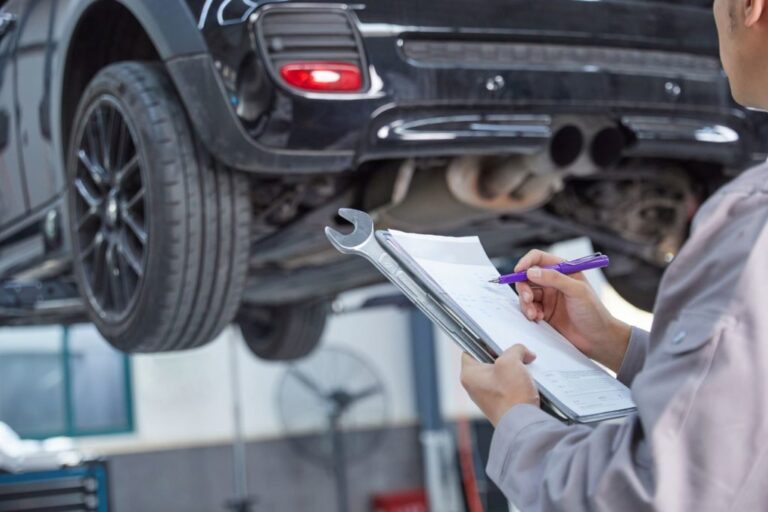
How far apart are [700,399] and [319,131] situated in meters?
1.39

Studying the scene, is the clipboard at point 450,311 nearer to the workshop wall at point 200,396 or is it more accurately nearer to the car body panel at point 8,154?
the car body panel at point 8,154

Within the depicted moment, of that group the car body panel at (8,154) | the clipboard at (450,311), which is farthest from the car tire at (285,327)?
the clipboard at (450,311)

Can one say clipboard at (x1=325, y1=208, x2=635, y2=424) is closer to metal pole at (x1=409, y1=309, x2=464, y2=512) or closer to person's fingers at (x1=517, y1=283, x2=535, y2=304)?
person's fingers at (x1=517, y1=283, x2=535, y2=304)

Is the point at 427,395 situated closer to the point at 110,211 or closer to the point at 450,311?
the point at 110,211

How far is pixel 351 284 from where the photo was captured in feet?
10.7

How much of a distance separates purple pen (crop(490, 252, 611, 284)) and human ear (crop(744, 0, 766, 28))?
1.01ft

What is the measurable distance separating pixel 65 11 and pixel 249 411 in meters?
6.52

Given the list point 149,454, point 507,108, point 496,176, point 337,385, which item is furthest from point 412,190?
point 149,454

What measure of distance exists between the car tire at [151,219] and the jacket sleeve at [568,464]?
1282 millimetres

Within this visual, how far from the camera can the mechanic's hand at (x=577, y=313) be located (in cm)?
114

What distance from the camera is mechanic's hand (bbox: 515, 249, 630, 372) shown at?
1.14 m

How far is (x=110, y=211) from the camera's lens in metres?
2.29

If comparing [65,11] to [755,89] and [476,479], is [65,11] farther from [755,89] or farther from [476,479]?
[476,479]

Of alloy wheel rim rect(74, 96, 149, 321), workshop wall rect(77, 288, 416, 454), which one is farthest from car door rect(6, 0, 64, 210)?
workshop wall rect(77, 288, 416, 454)
